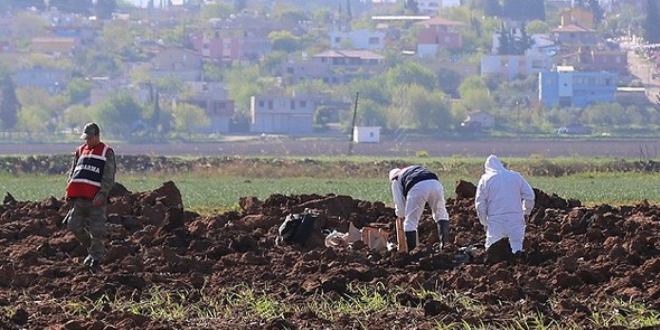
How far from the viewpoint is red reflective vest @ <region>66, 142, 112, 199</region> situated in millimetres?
19828

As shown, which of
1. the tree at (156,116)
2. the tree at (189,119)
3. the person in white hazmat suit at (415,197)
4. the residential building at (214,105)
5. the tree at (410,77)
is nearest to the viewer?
the person in white hazmat suit at (415,197)

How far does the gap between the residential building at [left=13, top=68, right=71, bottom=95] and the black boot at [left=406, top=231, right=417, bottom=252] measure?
136872mm

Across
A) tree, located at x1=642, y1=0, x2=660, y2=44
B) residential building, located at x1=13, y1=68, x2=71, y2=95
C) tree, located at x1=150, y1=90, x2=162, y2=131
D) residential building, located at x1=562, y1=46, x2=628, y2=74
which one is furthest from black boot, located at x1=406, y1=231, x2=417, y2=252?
tree, located at x1=642, y1=0, x2=660, y2=44

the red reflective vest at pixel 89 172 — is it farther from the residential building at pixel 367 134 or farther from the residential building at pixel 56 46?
the residential building at pixel 56 46

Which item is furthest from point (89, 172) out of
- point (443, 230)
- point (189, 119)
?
point (189, 119)

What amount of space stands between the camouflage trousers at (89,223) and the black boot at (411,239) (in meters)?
3.42

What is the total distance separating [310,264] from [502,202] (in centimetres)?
211

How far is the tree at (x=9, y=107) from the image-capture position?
130 meters

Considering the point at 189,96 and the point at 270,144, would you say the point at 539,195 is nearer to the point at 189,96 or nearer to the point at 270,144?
the point at 270,144

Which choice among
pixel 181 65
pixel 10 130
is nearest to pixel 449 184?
pixel 10 130

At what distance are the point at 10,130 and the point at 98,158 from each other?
11051 cm

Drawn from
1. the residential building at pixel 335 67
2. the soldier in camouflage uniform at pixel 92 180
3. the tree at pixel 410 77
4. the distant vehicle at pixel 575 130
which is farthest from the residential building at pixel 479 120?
the soldier in camouflage uniform at pixel 92 180

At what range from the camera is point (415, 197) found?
20.9 metres

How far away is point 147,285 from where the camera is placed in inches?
733
